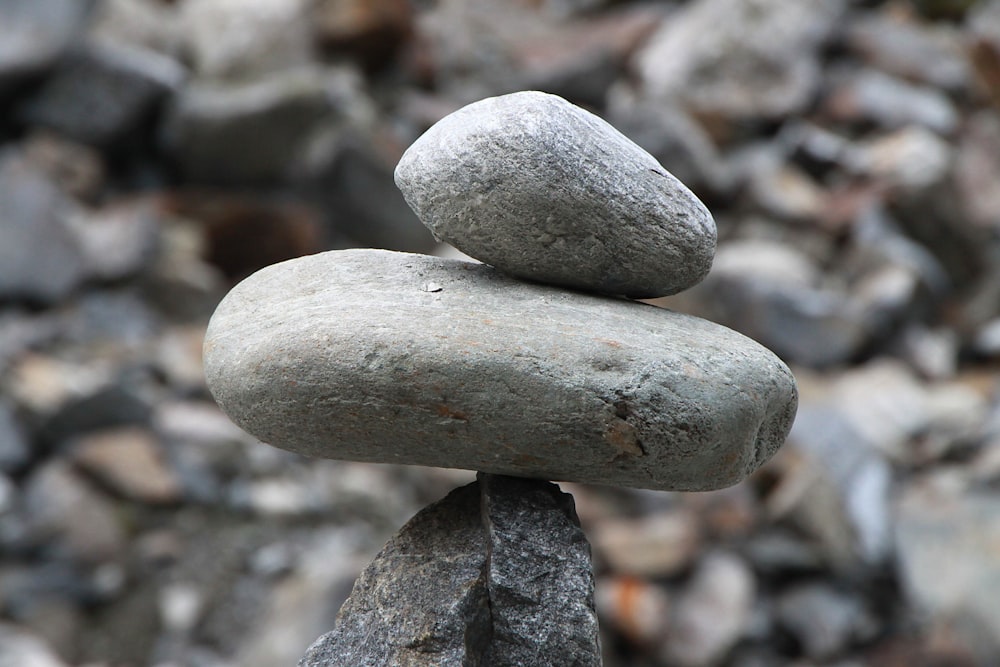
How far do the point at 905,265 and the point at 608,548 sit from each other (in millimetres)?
3452

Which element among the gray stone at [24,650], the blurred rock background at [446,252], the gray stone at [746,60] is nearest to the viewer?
the gray stone at [24,650]

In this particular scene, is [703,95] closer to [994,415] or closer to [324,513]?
[994,415]

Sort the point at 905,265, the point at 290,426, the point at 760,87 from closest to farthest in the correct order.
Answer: the point at 290,426 → the point at 905,265 → the point at 760,87

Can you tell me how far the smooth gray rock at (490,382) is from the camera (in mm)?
2133

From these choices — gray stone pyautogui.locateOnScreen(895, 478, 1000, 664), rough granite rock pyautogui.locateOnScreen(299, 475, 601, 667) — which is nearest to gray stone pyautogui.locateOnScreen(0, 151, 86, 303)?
gray stone pyautogui.locateOnScreen(895, 478, 1000, 664)

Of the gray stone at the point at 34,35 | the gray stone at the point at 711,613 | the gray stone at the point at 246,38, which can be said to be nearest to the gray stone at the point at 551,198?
the gray stone at the point at 711,613

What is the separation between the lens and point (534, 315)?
88.1 inches

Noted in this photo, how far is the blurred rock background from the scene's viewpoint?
586cm

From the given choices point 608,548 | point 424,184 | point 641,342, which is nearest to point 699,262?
point 641,342

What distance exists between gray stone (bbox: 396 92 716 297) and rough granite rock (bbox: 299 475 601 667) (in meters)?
0.50

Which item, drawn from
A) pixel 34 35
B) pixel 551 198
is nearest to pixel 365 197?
pixel 34 35

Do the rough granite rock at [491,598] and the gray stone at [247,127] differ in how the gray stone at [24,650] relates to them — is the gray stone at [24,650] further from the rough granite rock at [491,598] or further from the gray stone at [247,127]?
the gray stone at [247,127]

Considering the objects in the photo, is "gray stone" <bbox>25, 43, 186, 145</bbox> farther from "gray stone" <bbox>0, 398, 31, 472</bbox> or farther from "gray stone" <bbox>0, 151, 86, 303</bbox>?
"gray stone" <bbox>0, 398, 31, 472</bbox>

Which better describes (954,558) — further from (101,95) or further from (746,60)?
(101,95)
